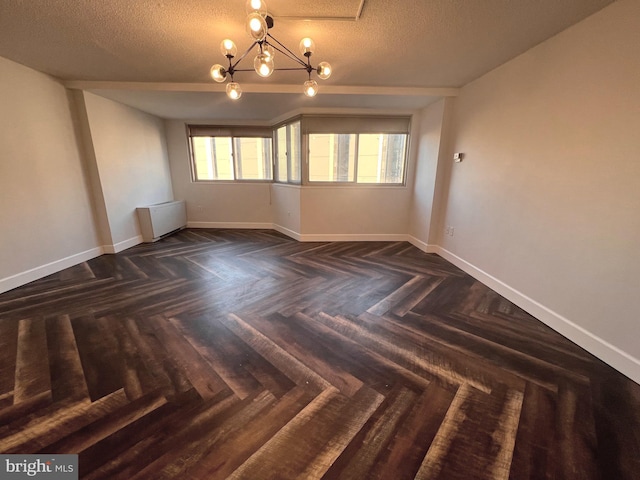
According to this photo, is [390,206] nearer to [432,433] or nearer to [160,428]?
[432,433]

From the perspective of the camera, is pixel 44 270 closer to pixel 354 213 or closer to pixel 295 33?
pixel 295 33

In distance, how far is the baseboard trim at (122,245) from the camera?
12.8 ft

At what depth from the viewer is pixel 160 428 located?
125cm

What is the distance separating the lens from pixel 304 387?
1.50 m

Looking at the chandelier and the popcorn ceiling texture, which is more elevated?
the popcorn ceiling texture

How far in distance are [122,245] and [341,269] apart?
139 inches

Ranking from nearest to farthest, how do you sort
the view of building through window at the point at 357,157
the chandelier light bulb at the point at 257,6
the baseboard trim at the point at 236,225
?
the chandelier light bulb at the point at 257,6 → the view of building through window at the point at 357,157 → the baseboard trim at the point at 236,225

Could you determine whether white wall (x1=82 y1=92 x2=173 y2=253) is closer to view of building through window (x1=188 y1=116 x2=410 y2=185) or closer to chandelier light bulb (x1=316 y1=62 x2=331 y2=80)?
view of building through window (x1=188 y1=116 x2=410 y2=185)

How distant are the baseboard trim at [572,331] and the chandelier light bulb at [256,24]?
9.94ft

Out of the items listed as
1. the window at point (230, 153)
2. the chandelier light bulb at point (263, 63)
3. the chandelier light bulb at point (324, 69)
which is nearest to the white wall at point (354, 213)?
the window at point (230, 153)

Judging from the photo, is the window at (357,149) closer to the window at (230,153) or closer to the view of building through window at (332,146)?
the view of building through window at (332,146)

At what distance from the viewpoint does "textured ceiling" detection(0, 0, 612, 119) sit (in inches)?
69.9

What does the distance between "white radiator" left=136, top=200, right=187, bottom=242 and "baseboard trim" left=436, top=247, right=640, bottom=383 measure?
5.09 metres

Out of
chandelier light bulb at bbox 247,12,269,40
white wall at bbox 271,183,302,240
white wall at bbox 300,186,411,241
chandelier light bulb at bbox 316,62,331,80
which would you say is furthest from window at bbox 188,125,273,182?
chandelier light bulb at bbox 247,12,269,40
